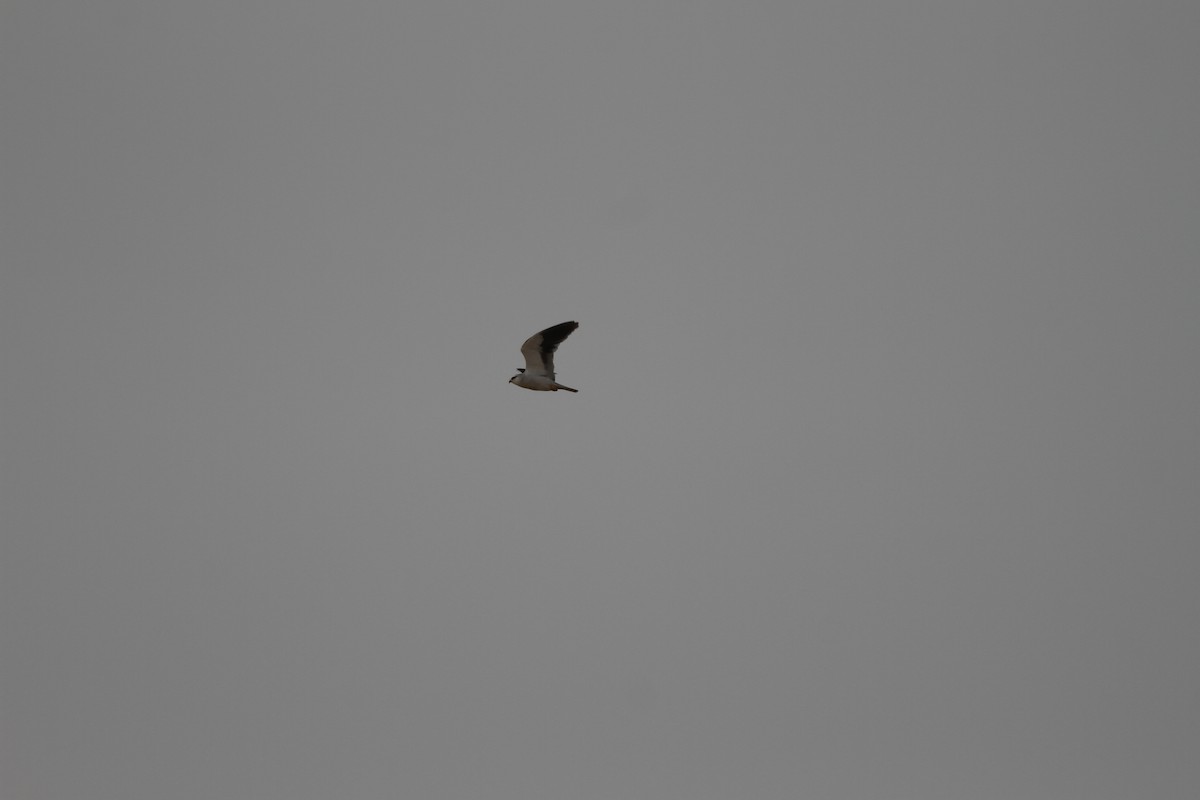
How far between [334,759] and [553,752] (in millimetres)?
32285

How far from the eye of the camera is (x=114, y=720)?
178875 millimetres

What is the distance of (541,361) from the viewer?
36.6 meters

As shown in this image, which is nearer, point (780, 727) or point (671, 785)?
point (671, 785)

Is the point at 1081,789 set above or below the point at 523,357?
below

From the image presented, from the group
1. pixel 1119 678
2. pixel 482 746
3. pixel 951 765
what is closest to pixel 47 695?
pixel 482 746

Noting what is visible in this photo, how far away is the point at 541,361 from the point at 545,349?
315mm

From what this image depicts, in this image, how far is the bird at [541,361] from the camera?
3631 centimetres

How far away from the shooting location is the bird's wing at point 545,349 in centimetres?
3631

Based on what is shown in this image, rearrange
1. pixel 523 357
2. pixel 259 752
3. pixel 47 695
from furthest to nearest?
pixel 47 695, pixel 259 752, pixel 523 357

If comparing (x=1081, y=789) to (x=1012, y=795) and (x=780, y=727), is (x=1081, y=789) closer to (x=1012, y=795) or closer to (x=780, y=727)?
(x=1012, y=795)

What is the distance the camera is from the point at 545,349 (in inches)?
1438

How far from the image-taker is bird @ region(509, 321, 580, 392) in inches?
1430

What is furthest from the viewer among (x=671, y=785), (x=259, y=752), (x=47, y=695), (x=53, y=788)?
(x=47, y=695)

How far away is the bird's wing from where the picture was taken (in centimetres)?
3631
